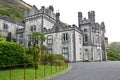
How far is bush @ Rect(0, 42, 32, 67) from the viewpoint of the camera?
1997 cm

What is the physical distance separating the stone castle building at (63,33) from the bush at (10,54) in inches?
863

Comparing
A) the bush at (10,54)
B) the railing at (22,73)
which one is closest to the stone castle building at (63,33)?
the railing at (22,73)

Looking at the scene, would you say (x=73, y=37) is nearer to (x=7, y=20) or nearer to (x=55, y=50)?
(x=55, y=50)

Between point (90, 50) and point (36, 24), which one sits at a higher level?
point (36, 24)

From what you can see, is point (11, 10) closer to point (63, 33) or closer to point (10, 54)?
point (63, 33)

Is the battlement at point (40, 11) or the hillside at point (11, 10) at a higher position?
the hillside at point (11, 10)

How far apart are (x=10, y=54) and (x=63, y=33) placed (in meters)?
24.7

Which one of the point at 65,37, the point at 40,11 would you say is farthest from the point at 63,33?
the point at 40,11

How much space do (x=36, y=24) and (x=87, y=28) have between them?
13112 millimetres

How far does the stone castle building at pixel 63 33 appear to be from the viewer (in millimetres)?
43750

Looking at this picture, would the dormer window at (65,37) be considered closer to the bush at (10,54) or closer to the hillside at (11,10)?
the bush at (10,54)

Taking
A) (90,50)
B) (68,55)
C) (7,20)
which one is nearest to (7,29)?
(7,20)

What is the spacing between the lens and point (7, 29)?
5069 centimetres

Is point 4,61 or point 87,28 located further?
point 87,28
